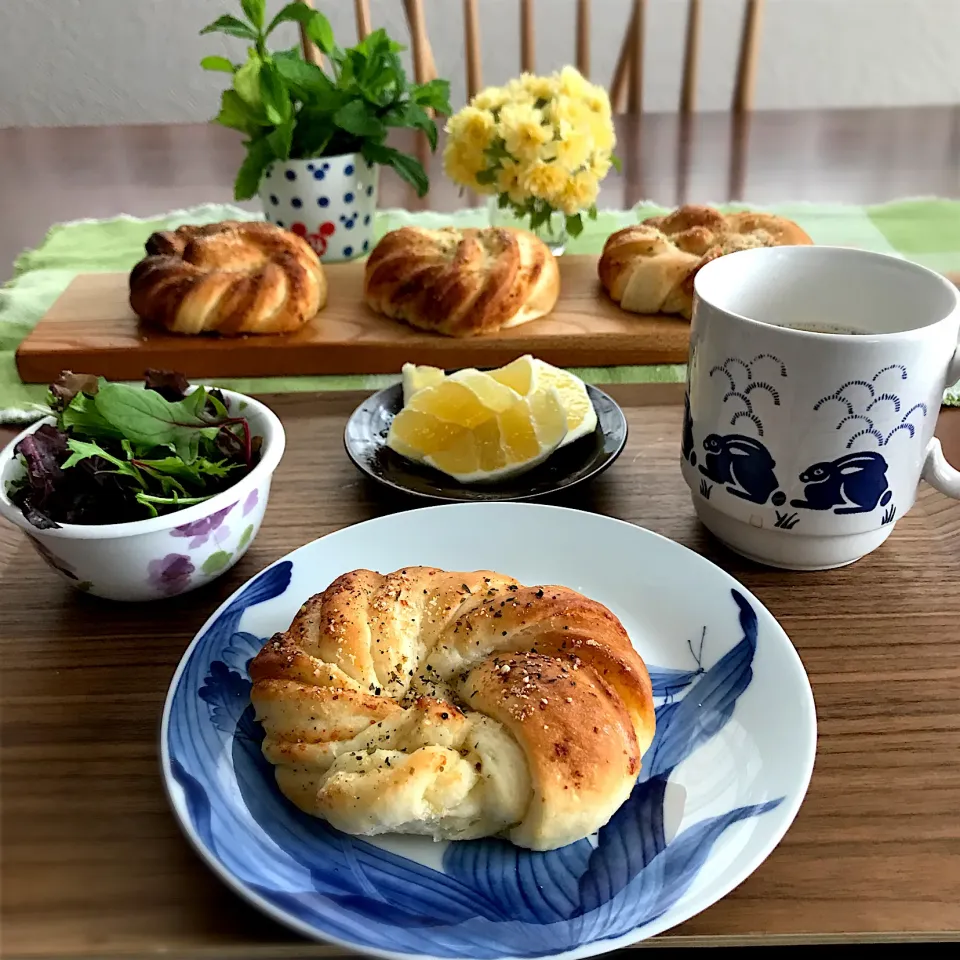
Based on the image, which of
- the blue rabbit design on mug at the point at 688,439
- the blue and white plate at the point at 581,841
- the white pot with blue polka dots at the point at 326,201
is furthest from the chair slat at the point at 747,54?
the blue and white plate at the point at 581,841

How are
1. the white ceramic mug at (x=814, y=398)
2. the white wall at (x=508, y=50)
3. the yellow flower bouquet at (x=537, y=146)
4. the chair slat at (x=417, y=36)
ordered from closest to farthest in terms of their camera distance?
1. the white ceramic mug at (x=814, y=398)
2. the yellow flower bouquet at (x=537, y=146)
3. the chair slat at (x=417, y=36)
4. the white wall at (x=508, y=50)

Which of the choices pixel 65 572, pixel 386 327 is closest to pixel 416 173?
pixel 386 327

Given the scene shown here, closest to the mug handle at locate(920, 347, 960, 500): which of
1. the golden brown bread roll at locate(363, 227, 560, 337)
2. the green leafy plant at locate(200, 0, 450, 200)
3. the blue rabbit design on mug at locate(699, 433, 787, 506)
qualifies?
the blue rabbit design on mug at locate(699, 433, 787, 506)

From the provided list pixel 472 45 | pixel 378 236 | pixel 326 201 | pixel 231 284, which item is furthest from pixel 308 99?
pixel 472 45

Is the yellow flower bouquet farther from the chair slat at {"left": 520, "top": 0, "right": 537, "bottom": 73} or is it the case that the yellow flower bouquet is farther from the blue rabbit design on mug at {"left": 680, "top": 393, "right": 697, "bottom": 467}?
the chair slat at {"left": 520, "top": 0, "right": 537, "bottom": 73}

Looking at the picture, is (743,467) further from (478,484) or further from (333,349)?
(333,349)

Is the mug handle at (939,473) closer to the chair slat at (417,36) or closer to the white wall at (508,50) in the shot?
the chair slat at (417,36)

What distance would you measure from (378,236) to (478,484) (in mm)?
1064

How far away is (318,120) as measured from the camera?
5.26ft

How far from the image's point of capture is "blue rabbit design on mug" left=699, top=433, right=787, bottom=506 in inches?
30.0

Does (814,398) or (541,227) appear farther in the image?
(541,227)

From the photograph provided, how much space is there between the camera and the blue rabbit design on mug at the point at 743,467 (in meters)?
0.76

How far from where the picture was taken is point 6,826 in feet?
1.95

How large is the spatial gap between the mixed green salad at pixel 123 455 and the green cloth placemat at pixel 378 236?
0.51 metres
